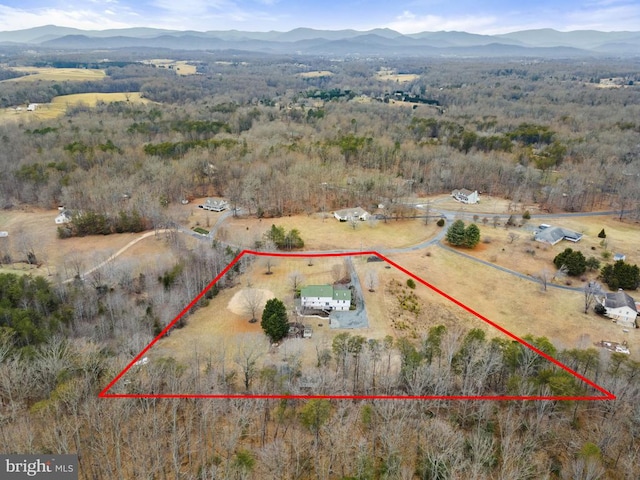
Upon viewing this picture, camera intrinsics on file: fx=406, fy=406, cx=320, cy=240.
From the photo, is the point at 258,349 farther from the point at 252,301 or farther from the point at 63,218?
the point at 63,218

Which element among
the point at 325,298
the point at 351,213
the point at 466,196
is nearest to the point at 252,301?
the point at 325,298

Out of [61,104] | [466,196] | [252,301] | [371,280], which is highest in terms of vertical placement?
[61,104]

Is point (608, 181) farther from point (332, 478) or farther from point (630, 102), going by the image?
point (630, 102)

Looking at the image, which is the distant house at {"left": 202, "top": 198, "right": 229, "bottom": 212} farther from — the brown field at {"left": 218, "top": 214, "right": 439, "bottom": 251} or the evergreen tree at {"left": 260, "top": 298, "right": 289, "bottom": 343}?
the evergreen tree at {"left": 260, "top": 298, "right": 289, "bottom": 343}

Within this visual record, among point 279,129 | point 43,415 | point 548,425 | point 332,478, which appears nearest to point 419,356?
point 548,425

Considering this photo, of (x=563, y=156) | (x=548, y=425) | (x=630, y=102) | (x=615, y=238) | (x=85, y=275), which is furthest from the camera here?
(x=630, y=102)

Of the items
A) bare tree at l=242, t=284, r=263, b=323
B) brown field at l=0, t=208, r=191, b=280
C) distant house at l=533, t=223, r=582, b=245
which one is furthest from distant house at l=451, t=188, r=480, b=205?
brown field at l=0, t=208, r=191, b=280

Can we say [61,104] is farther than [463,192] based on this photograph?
Yes
